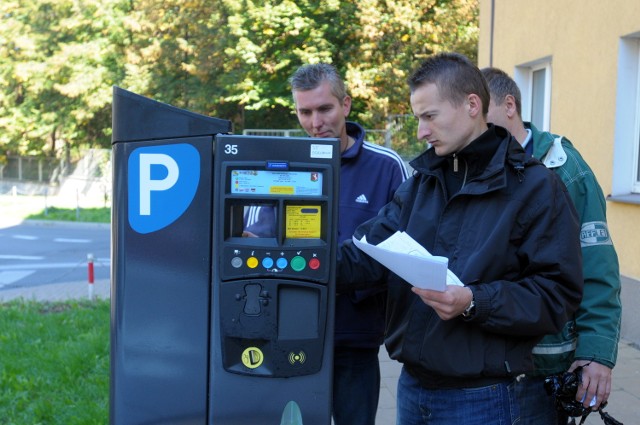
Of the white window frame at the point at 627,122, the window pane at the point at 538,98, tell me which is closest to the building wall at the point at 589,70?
the white window frame at the point at 627,122

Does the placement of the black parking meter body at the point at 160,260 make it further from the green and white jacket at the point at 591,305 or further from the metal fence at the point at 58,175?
the metal fence at the point at 58,175

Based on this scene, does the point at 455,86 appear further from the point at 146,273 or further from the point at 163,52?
the point at 163,52

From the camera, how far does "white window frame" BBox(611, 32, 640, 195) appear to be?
609cm

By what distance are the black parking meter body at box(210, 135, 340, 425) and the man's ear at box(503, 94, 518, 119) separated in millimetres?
927

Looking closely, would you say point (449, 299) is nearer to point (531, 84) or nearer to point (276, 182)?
point (276, 182)

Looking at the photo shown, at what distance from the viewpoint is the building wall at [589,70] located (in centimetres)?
607

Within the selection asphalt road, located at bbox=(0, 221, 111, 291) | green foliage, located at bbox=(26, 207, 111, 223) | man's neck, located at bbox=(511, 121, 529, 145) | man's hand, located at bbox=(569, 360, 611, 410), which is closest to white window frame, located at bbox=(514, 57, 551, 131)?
man's neck, located at bbox=(511, 121, 529, 145)

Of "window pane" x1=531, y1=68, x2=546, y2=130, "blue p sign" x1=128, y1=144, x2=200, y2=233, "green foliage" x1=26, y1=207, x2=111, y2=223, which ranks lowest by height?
"green foliage" x1=26, y1=207, x2=111, y2=223

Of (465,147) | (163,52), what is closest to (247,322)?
(465,147)

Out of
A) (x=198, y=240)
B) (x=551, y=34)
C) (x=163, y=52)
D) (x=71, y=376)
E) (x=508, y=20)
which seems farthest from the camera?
(x=163, y=52)

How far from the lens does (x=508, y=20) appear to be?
28.4ft

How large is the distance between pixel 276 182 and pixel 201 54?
67.1ft

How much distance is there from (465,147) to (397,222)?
36cm

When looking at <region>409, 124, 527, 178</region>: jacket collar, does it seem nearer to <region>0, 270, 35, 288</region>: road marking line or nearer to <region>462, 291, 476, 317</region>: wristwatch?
<region>462, 291, 476, 317</region>: wristwatch
